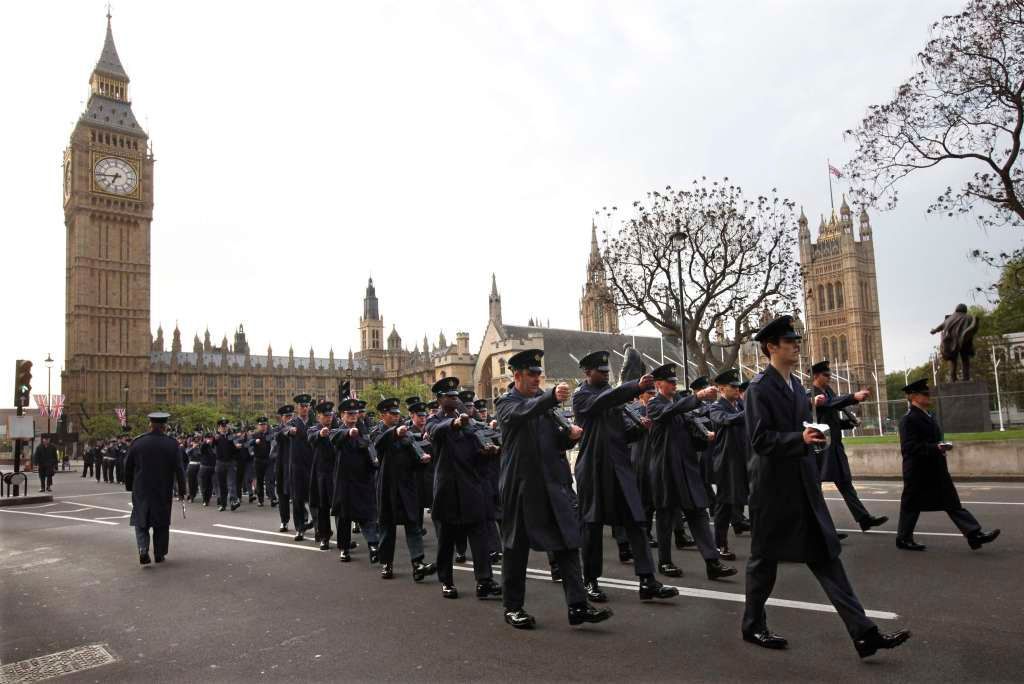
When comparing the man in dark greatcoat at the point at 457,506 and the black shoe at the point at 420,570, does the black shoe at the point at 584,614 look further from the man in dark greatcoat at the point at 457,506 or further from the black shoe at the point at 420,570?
the black shoe at the point at 420,570

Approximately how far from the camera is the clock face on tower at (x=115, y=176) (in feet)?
330

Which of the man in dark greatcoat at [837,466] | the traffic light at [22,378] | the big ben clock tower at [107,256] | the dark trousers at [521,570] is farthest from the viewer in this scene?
the big ben clock tower at [107,256]

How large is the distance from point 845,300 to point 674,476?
4588 inches

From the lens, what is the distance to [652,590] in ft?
20.8

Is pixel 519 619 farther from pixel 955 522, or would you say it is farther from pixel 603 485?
pixel 955 522

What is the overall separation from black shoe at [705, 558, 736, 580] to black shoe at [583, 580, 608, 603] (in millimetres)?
1293

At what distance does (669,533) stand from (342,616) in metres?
3.49

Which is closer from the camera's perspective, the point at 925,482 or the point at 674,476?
the point at 674,476

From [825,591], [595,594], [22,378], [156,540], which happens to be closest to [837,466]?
[595,594]

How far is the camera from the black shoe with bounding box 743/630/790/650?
4.88m

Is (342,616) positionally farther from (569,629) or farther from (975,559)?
(975,559)

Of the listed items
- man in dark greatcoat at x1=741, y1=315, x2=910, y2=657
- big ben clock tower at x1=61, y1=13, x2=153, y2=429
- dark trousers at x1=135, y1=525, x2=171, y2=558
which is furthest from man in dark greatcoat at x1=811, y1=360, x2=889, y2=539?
big ben clock tower at x1=61, y1=13, x2=153, y2=429

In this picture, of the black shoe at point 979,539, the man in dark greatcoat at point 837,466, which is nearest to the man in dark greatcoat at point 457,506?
the man in dark greatcoat at point 837,466

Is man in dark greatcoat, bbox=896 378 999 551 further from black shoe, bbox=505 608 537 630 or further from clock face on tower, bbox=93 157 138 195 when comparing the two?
clock face on tower, bbox=93 157 138 195
